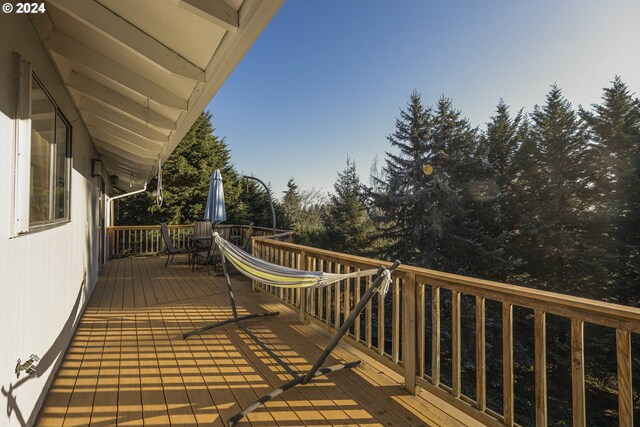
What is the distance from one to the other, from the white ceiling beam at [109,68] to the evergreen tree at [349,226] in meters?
15.1

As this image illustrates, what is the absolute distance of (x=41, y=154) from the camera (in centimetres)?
212

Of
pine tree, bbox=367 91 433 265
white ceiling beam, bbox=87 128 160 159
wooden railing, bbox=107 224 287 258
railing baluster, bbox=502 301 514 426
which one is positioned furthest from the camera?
pine tree, bbox=367 91 433 265

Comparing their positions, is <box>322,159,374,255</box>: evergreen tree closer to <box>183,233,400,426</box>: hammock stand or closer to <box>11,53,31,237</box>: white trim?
<box>183,233,400,426</box>: hammock stand

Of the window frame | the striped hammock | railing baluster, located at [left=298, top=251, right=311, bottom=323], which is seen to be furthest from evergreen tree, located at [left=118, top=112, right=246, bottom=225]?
the window frame

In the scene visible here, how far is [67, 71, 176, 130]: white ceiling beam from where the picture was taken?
9.94 feet

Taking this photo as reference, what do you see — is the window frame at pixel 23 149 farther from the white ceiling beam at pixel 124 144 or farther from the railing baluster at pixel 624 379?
the white ceiling beam at pixel 124 144

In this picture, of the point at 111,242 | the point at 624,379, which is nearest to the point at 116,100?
the point at 624,379

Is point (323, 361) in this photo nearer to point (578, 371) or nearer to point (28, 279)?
point (578, 371)

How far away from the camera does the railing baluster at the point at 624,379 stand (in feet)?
4.27

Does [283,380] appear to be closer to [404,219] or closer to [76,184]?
[76,184]

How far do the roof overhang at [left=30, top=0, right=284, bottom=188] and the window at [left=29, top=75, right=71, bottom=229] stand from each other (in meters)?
0.44

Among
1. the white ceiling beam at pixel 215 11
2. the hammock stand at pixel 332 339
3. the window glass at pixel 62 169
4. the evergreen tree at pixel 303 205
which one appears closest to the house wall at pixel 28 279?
the window glass at pixel 62 169

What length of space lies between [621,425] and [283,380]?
190 centimetres

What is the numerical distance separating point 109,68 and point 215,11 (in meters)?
1.61
